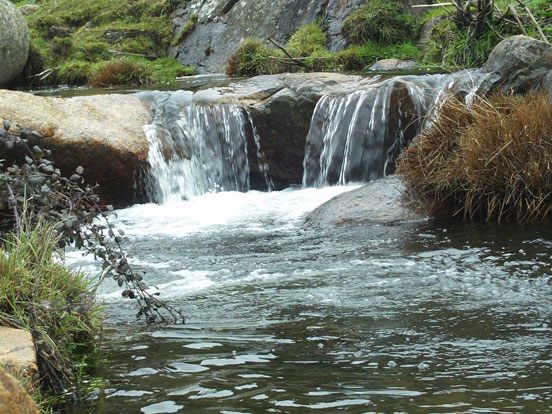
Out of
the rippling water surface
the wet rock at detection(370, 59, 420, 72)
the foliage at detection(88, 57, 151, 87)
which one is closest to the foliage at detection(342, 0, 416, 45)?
the wet rock at detection(370, 59, 420, 72)

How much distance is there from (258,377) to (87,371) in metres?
0.90

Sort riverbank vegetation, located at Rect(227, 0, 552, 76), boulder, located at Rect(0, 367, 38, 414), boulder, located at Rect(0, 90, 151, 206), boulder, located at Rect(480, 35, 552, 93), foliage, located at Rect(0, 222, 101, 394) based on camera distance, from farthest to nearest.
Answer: riverbank vegetation, located at Rect(227, 0, 552, 76)
boulder, located at Rect(0, 90, 151, 206)
boulder, located at Rect(480, 35, 552, 93)
foliage, located at Rect(0, 222, 101, 394)
boulder, located at Rect(0, 367, 38, 414)

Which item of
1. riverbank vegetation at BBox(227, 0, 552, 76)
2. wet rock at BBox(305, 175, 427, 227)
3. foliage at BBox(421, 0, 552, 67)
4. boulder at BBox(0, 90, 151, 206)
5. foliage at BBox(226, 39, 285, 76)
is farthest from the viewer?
foliage at BBox(226, 39, 285, 76)

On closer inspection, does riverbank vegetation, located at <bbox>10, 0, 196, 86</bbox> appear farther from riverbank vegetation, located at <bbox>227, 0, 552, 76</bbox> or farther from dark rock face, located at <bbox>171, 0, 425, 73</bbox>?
riverbank vegetation, located at <bbox>227, 0, 552, 76</bbox>

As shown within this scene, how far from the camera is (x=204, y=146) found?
10.8 meters

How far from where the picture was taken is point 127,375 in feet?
12.5

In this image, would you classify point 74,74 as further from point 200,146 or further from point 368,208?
point 368,208


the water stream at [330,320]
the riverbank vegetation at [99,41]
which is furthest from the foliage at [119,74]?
the water stream at [330,320]

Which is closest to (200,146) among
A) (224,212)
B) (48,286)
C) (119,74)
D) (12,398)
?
(224,212)

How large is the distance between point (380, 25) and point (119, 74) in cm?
555

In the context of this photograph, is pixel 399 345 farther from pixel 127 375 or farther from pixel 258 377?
pixel 127 375

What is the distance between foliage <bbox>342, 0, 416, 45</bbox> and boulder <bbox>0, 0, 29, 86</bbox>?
22.4 feet

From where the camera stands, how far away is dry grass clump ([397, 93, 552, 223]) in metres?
7.08

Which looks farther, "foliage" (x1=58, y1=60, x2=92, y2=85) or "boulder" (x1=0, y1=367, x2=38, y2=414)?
"foliage" (x1=58, y1=60, x2=92, y2=85)
